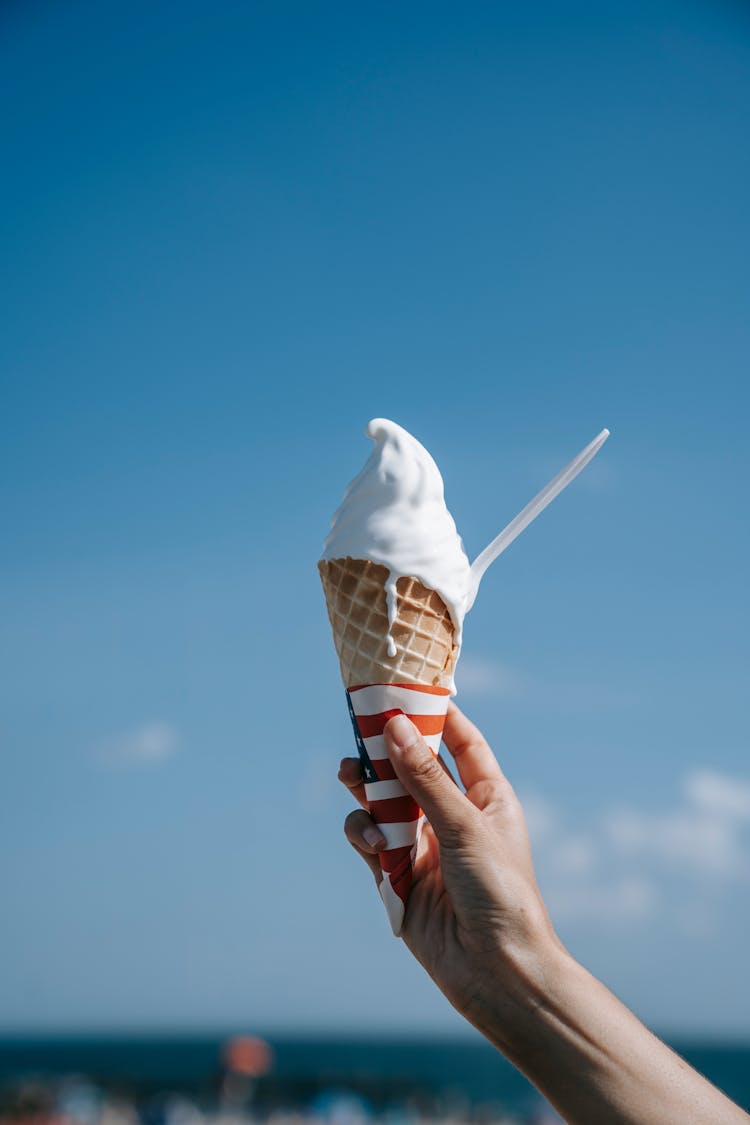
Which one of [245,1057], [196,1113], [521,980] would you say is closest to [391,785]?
[521,980]

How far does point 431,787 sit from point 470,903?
302mm

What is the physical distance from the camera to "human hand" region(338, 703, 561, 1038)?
2645 mm

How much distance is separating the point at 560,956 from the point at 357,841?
76cm

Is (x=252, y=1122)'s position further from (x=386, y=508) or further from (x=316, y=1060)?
(x=316, y=1060)

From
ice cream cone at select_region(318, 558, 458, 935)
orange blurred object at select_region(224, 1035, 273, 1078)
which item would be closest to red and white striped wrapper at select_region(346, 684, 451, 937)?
ice cream cone at select_region(318, 558, 458, 935)

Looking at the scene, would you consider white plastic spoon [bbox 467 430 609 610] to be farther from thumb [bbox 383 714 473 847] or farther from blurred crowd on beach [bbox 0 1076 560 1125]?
blurred crowd on beach [bbox 0 1076 560 1125]

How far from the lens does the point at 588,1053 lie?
2479 millimetres

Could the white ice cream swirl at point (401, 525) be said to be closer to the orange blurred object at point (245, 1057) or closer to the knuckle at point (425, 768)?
the knuckle at point (425, 768)

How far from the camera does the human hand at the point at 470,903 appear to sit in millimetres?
2645

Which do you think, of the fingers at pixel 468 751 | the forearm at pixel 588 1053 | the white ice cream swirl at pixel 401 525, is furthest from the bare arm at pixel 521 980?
the white ice cream swirl at pixel 401 525

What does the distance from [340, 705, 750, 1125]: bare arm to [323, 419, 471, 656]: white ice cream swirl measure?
44cm

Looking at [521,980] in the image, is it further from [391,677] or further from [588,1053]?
[391,677]

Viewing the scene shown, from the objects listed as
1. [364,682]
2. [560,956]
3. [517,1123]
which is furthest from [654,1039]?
[517,1123]

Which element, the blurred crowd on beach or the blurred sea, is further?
the blurred sea
